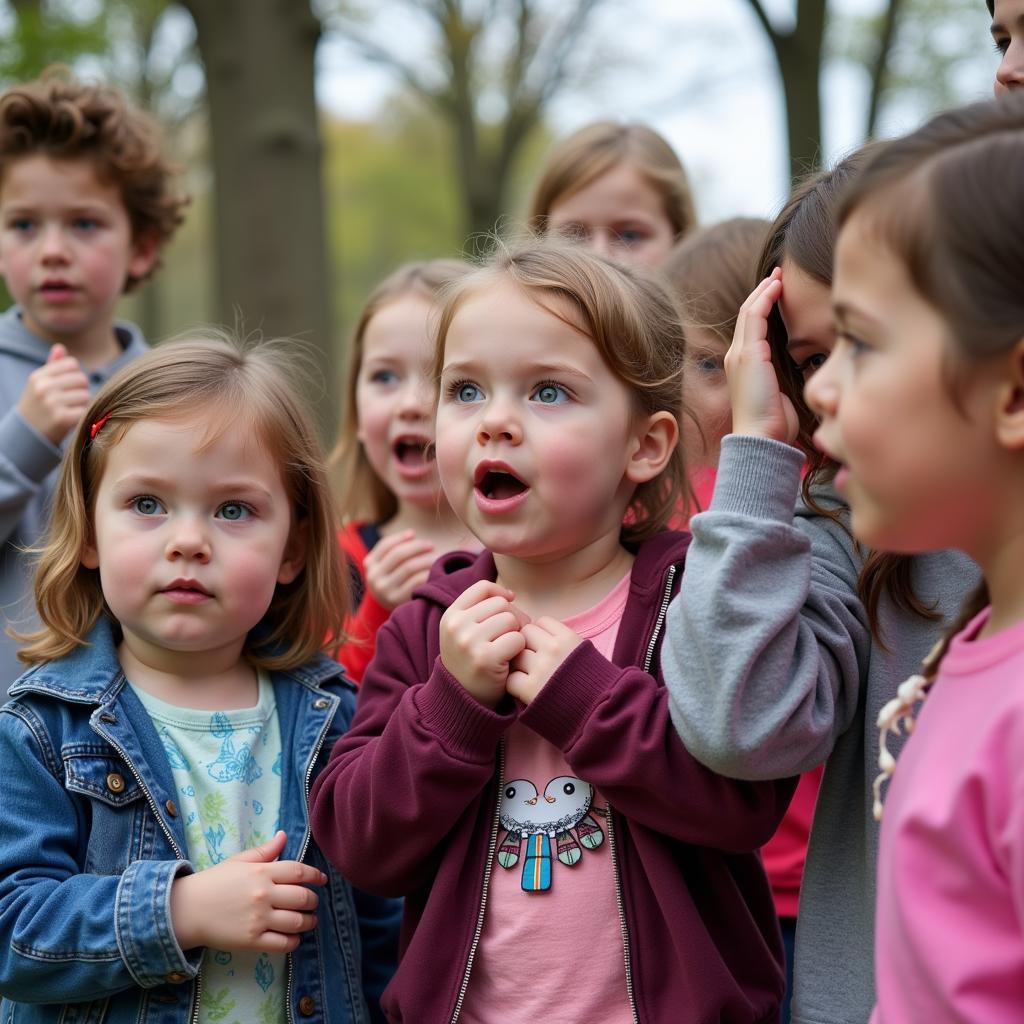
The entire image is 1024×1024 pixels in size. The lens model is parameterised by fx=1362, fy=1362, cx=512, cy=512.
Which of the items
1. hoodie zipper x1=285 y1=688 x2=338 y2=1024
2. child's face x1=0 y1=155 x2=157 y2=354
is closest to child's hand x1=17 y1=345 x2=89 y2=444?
child's face x1=0 y1=155 x2=157 y2=354

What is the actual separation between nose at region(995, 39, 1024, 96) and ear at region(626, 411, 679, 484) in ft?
2.94

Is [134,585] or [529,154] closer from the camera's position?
[134,585]

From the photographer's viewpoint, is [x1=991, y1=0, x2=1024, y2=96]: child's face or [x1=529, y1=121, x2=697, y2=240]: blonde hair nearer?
[x1=991, y1=0, x2=1024, y2=96]: child's face

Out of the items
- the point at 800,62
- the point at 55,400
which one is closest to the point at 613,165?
the point at 55,400

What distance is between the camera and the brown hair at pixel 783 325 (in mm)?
2375

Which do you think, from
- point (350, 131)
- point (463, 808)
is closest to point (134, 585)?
point (463, 808)

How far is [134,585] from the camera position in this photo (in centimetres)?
280

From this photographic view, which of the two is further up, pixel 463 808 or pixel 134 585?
pixel 134 585

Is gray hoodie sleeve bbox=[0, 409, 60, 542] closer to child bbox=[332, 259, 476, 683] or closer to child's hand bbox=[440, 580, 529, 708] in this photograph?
child bbox=[332, 259, 476, 683]

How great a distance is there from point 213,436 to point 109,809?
2.57 feet

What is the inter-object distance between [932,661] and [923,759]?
234mm

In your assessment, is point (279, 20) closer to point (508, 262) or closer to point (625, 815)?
point (508, 262)

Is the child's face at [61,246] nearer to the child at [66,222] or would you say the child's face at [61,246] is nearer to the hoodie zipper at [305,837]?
the child at [66,222]

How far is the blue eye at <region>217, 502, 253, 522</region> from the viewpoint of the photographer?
9.52 ft
